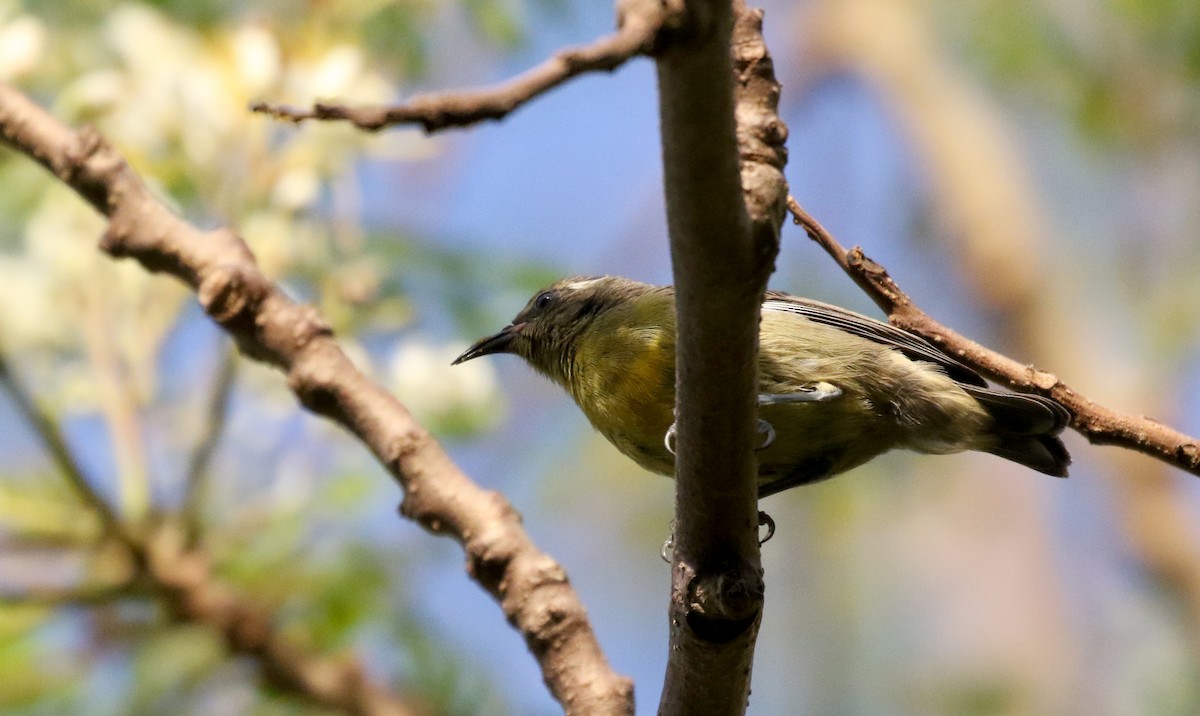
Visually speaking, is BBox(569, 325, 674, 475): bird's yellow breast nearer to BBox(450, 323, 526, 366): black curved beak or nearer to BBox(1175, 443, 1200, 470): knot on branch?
BBox(450, 323, 526, 366): black curved beak

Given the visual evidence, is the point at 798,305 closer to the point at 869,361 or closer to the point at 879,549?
the point at 869,361

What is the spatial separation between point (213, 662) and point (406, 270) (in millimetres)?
1451

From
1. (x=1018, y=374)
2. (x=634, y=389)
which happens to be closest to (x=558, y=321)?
(x=634, y=389)

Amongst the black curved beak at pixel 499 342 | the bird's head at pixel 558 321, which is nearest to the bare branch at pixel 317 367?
the bird's head at pixel 558 321

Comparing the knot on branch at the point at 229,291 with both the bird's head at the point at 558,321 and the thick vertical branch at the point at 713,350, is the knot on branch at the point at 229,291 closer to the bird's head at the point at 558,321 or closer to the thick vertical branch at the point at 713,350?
the bird's head at the point at 558,321

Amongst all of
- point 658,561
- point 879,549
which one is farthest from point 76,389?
point 879,549

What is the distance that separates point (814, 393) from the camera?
3.72 m

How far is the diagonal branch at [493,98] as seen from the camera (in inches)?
53.9

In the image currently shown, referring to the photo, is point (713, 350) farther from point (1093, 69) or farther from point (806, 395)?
point (1093, 69)

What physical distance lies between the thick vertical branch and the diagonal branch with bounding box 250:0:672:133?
5.5 inches

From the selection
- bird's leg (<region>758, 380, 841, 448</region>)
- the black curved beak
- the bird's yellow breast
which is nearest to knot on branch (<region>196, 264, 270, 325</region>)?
the bird's yellow breast

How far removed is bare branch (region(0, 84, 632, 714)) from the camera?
3.00m

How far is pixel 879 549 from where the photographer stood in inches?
439

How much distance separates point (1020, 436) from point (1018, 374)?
1296 mm
